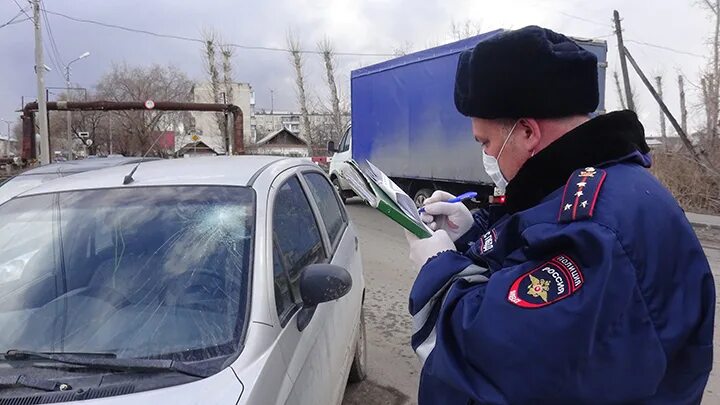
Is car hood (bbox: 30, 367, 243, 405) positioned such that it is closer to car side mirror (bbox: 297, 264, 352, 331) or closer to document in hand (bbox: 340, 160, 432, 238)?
car side mirror (bbox: 297, 264, 352, 331)

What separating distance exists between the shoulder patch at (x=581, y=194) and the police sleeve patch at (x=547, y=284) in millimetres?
82

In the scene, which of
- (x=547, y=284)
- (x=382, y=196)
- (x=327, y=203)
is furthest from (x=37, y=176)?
(x=547, y=284)

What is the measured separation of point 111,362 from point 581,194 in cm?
146

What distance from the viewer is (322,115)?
39438mm

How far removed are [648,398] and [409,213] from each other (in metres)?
0.74

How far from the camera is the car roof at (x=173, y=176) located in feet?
8.25

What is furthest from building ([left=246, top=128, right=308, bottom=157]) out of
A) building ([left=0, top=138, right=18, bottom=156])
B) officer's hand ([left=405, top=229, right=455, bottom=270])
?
officer's hand ([left=405, top=229, right=455, bottom=270])

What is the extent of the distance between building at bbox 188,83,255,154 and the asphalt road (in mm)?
29000

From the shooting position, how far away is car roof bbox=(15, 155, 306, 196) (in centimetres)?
252

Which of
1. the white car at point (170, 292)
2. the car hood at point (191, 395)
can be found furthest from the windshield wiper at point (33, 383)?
the car hood at point (191, 395)

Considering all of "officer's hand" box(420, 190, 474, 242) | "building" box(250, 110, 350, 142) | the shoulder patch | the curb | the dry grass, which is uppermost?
"building" box(250, 110, 350, 142)

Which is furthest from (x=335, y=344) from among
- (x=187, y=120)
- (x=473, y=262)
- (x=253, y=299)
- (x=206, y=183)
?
(x=187, y=120)

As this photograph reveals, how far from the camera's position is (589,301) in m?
0.91

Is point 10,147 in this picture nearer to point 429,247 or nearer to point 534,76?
point 429,247
